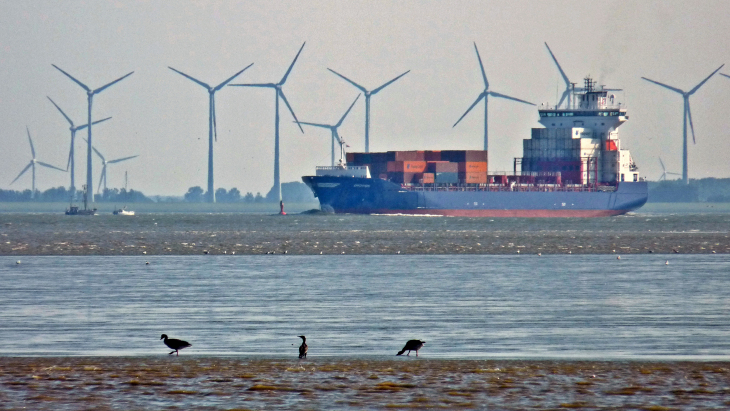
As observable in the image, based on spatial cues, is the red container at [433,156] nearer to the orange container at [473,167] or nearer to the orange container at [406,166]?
the orange container at [406,166]

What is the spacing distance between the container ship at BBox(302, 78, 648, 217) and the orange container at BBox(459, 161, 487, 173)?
17 cm

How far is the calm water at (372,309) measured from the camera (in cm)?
2377

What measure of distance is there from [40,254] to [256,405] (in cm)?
5583

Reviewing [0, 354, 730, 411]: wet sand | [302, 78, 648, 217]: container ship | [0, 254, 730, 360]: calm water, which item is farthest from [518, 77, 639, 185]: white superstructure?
[0, 354, 730, 411]: wet sand

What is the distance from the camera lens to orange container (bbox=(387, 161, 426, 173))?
18350 cm

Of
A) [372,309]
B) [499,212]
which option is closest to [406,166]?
[499,212]

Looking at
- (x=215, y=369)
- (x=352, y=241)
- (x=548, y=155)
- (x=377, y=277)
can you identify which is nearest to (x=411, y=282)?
(x=377, y=277)

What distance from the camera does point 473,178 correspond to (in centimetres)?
18588

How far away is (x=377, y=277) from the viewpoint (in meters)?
47.4

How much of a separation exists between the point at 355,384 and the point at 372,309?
14756mm

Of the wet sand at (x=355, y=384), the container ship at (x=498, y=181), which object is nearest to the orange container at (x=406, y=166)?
the container ship at (x=498, y=181)

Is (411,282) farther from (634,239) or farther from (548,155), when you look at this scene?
(548,155)

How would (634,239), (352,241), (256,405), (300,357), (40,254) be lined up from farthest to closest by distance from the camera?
(634,239)
(352,241)
(40,254)
(300,357)
(256,405)

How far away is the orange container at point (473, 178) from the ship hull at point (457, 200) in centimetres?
284
